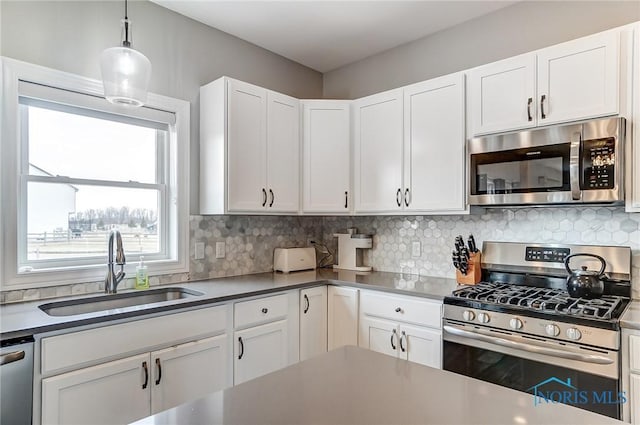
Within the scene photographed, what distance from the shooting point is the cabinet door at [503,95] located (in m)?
2.29

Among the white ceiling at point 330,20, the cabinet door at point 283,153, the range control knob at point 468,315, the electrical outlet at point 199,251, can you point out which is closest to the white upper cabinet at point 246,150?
the cabinet door at point 283,153

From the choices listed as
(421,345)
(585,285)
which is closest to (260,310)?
(421,345)

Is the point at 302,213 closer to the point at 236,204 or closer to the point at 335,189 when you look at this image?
the point at 335,189

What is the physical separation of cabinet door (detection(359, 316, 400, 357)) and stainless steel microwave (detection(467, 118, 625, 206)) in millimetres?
951

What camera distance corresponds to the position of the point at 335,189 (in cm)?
314

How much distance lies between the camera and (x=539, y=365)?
6.22ft

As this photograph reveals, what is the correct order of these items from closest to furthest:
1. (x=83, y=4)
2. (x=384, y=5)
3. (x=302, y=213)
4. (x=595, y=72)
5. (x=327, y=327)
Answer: (x=595, y=72), (x=83, y=4), (x=384, y=5), (x=327, y=327), (x=302, y=213)

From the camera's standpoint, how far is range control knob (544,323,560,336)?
1.83 m

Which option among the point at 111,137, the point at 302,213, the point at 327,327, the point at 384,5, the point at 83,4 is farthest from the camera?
the point at 302,213

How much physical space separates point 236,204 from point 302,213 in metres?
0.61

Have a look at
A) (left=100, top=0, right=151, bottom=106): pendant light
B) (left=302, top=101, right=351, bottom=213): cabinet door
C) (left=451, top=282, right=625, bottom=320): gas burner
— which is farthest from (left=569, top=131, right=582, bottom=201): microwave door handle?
(left=100, top=0, right=151, bottom=106): pendant light

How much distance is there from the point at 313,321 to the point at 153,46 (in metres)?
2.12

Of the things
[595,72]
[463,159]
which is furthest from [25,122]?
[595,72]

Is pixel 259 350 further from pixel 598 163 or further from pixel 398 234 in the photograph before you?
pixel 598 163
